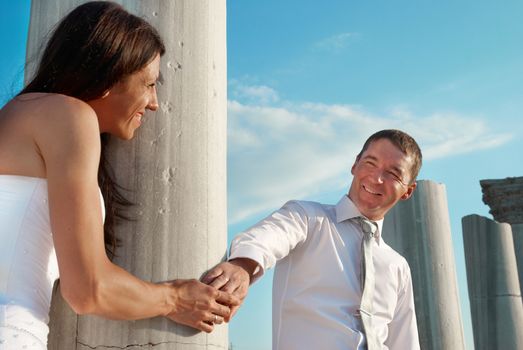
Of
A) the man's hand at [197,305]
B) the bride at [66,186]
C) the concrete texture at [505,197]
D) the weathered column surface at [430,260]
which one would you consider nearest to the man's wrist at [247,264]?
the man's hand at [197,305]

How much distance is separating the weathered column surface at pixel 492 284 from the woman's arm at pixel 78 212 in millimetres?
18432

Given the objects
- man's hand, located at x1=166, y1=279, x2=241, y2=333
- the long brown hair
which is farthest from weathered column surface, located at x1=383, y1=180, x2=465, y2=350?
the long brown hair

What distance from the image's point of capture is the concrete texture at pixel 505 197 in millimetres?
23594

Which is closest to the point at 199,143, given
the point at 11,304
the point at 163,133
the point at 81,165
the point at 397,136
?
the point at 163,133

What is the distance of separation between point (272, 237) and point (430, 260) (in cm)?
1187

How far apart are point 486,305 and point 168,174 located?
18018mm

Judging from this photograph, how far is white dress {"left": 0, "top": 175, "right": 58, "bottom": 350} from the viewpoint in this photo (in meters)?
3.27

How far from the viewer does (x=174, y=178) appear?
4.23 meters

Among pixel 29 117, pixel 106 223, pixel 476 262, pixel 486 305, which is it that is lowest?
pixel 106 223

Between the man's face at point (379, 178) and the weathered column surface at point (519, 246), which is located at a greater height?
the weathered column surface at point (519, 246)

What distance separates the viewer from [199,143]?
14.3 ft

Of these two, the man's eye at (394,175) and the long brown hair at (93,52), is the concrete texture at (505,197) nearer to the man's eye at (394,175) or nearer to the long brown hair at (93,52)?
the man's eye at (394,175)

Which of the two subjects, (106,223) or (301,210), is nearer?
(106,223)

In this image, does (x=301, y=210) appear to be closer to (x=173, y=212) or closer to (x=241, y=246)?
(x=241, y=246)
